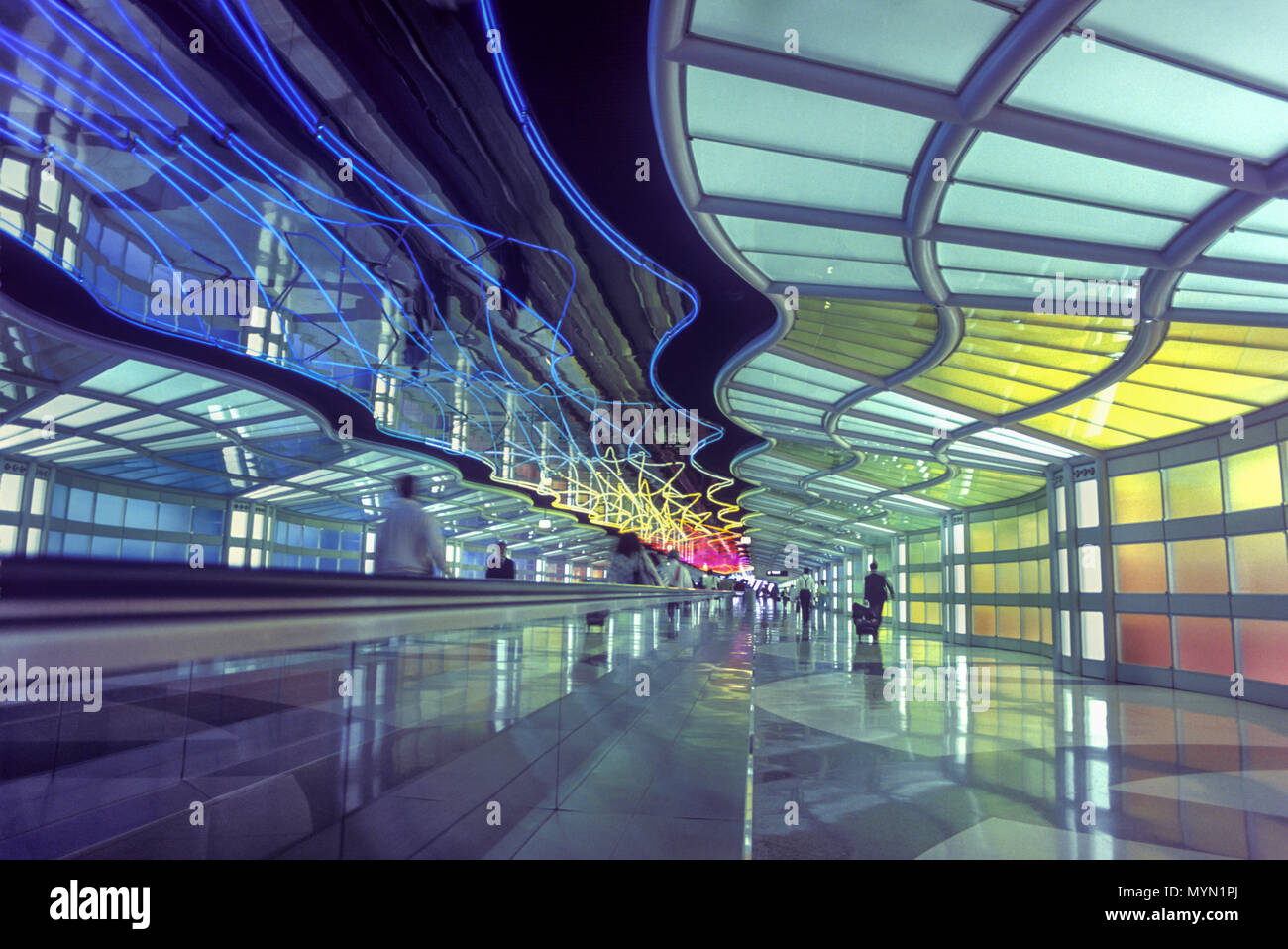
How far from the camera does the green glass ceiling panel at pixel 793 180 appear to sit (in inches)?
302

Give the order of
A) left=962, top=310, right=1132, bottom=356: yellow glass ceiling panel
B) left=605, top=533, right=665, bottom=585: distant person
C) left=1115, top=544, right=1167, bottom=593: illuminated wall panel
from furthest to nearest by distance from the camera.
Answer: left=1115, top=544, right=1167, bottom=593: illuminated wall panel < left=605, top=533, right=665, bottom=585: distant person < left=962, top=310, right=1132, bottom=356: yellow glass ceiling panel

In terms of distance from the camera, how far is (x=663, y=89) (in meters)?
6.74

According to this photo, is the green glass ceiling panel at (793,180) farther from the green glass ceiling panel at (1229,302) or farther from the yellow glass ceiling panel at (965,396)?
the yellow glass ceiling panel at (965,396)

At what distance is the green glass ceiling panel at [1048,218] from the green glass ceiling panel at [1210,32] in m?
2.05

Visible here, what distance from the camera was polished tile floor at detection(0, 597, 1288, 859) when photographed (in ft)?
5.95

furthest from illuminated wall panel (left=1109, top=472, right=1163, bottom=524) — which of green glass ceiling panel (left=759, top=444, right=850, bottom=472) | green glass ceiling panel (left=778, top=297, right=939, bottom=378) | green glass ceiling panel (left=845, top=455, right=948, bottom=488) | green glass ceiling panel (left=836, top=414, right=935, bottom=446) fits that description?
green glass ceiling panel (left=759, top=444, right=850, bottom=472)

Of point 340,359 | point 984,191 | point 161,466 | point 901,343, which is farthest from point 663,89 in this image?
point 340,359

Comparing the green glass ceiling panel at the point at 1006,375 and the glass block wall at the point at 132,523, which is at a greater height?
the green glass ceiling panel at the point at 1006,375

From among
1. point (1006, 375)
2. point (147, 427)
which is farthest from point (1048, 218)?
point (147, 427)

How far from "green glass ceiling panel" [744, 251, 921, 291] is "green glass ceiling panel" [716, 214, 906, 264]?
0.25 metres

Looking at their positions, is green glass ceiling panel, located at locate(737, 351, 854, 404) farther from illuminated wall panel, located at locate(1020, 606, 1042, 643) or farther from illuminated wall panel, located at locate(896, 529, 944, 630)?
illuminated wall panel, located at locate(896, 529, 944, 630)

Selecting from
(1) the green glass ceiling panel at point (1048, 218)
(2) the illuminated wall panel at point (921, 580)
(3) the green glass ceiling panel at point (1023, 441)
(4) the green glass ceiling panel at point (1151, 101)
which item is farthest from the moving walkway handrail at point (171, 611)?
(2) the illuminated wall panel at point (921, 580)
